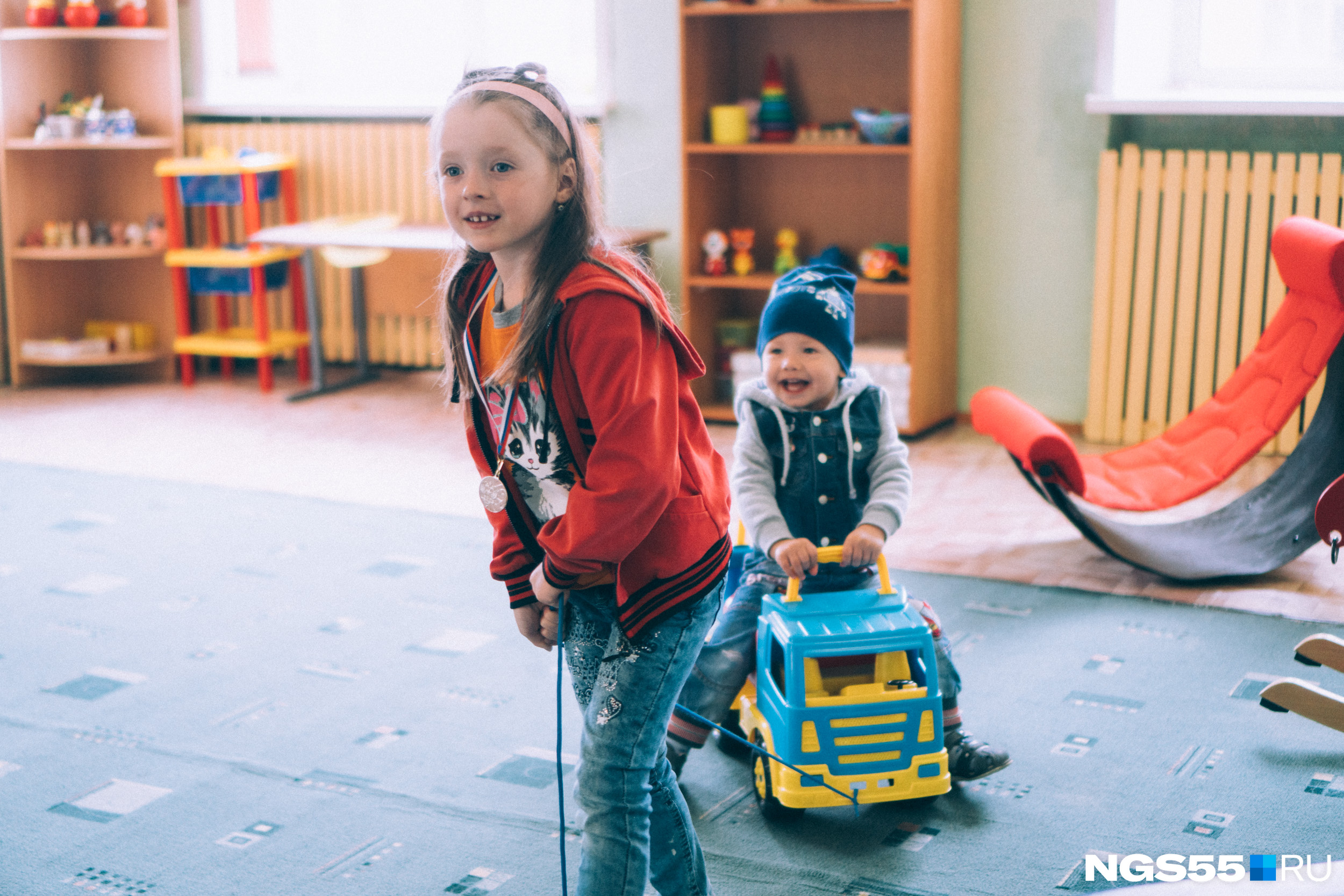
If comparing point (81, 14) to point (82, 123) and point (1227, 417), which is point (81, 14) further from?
point (1227, 417)

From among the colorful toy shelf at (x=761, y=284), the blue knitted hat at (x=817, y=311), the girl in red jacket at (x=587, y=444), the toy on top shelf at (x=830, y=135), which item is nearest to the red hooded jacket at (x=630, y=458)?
the girl in red jacket at (x=587, y=444)

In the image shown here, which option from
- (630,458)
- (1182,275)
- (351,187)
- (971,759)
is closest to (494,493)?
(630,458)

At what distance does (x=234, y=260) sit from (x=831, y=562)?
12.0 feet

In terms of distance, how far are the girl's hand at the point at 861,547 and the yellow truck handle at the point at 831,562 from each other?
0.04 feet

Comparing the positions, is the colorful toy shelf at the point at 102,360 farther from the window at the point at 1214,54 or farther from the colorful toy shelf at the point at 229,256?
the window at the point at 1214,54

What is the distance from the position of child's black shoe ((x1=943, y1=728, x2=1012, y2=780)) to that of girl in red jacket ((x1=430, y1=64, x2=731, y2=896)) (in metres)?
0.66

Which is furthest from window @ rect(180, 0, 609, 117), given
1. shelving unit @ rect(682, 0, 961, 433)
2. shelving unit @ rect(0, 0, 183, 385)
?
shelving unit @ rect(682, 0, 961, 433)

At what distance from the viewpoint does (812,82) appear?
4.54 m

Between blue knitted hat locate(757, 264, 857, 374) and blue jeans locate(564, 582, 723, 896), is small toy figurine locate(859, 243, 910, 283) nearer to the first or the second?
blue knitted hat locate(757, 264, 857, 374)

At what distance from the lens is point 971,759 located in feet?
6.70

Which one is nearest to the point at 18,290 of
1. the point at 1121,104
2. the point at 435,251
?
the point at 435,251

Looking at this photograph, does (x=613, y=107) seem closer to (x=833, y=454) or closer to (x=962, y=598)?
(x=962, y=598)

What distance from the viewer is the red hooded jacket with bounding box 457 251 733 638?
1.29 meters

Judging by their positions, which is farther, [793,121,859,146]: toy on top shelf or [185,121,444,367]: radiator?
[185,121,444,367]: radiator
